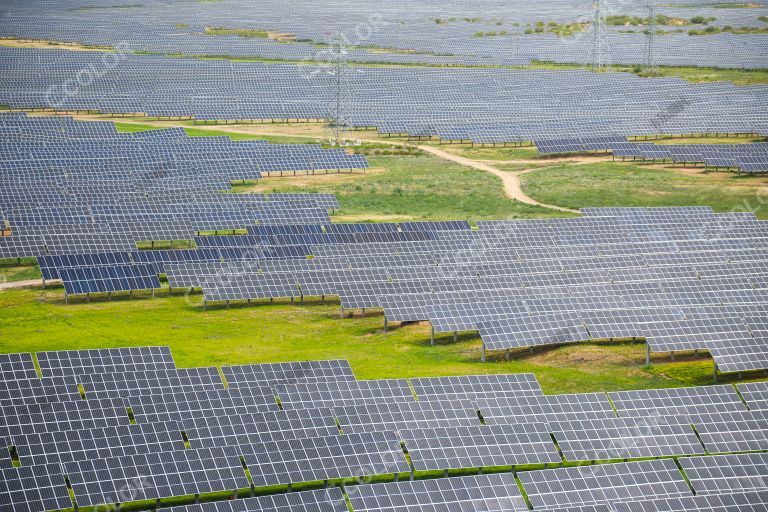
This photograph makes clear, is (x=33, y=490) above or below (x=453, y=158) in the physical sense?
above

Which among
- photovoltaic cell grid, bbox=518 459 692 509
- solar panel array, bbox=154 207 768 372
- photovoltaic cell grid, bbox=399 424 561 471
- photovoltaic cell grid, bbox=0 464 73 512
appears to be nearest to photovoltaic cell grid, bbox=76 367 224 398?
photovoltaic cell grid, bbox=0 464 73 512

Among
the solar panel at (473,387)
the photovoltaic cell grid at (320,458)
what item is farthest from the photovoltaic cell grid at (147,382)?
the solar panel at (473,387)

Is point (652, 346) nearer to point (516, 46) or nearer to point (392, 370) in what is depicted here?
point (392, 370)

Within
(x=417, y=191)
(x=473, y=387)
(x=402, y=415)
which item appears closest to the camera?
(x=402, y=415)

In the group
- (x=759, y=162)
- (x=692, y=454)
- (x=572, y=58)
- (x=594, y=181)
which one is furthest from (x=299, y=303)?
(x=572, y=58)

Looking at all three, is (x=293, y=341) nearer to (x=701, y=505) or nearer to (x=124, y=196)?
(x=701, y=505)

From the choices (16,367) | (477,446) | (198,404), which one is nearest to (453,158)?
(198,404)

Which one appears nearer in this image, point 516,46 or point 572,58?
point 572,58

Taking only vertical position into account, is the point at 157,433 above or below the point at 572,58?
above

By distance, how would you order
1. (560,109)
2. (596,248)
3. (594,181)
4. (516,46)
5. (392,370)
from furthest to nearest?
(516,46) < (560,109) < (594,181) < (596,248) < (392,370)
